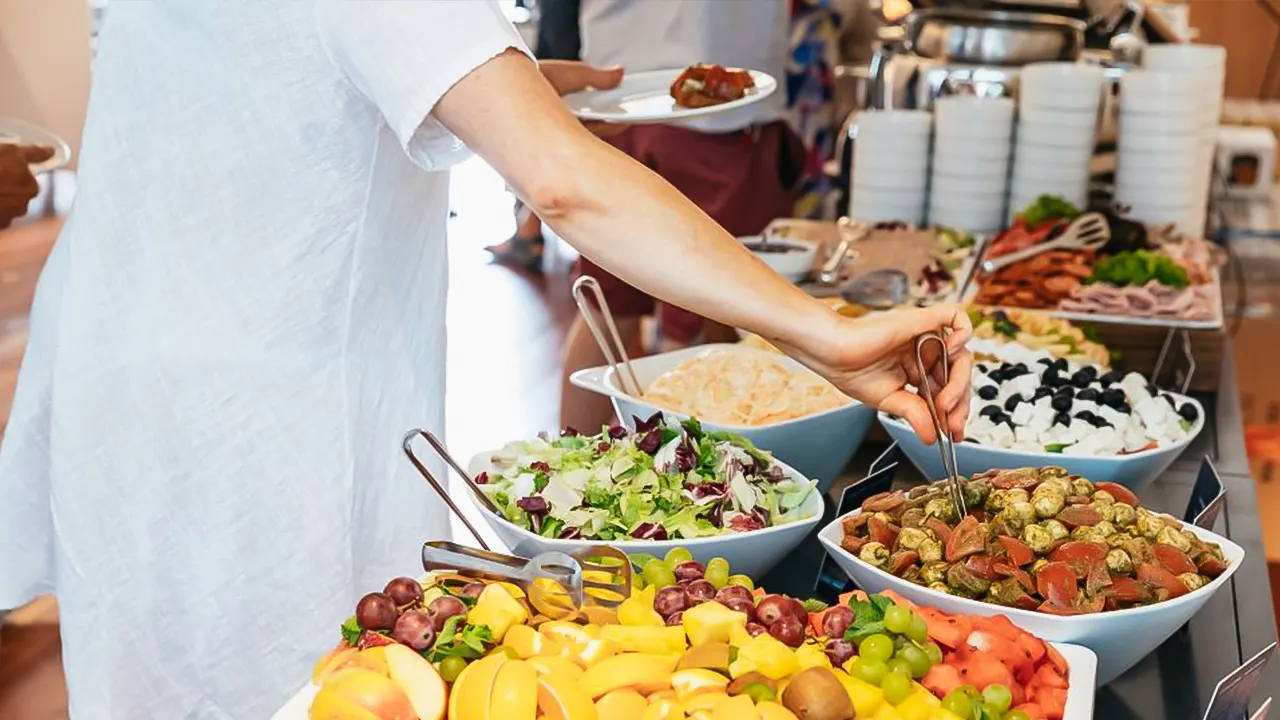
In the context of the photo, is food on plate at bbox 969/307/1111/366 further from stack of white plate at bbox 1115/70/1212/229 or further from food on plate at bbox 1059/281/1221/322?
stack of white plate at bbox 1115/70/1212/229

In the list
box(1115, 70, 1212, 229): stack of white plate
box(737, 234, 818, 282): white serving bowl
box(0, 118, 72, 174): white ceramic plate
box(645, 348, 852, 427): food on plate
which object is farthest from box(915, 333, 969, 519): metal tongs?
box(1115, 70, 1212, 229): stack of white plate

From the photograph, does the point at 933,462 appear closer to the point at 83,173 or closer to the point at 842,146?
the point at 83,173

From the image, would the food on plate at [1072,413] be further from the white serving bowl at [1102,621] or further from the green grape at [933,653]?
the green grape at [933,653]

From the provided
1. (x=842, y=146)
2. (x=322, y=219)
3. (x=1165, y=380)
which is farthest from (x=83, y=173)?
(x=842, y=146)

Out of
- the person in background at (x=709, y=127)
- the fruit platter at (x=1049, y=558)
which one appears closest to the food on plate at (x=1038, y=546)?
the fruit platter at (x=1049, y=558)

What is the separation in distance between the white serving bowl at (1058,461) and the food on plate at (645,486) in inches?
9.3

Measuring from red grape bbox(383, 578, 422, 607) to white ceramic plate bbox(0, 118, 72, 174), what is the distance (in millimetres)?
1171

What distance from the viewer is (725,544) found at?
4.08 feet

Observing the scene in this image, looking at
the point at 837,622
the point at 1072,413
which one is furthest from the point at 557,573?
the point at 1072,413

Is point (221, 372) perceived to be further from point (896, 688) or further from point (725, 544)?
point (896, 688)

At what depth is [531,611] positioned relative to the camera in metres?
1.06

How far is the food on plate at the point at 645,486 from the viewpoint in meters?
1.28

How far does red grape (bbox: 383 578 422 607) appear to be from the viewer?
41.2 inches

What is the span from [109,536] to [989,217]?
85.8 inches
